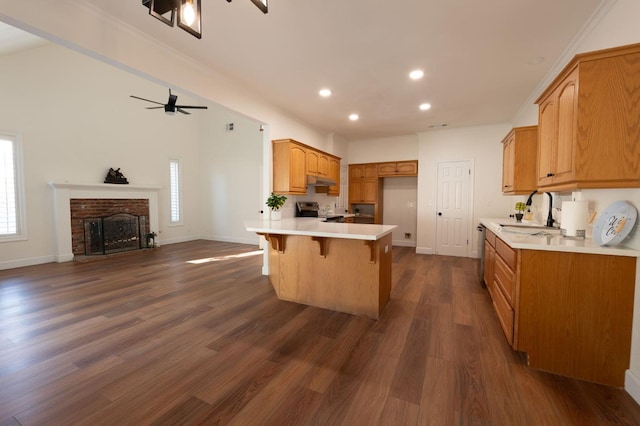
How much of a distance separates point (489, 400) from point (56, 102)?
7.89 metres

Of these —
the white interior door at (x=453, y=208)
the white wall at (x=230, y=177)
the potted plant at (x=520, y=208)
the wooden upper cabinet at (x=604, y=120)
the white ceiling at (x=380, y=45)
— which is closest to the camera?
the wooden upper cabinet at (x=604, y=120)

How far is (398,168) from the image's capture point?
659 cm

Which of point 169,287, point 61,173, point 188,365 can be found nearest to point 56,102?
point 61,173

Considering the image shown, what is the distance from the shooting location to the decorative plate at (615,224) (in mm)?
1735

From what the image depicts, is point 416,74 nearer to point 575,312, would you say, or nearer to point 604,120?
point 604,120

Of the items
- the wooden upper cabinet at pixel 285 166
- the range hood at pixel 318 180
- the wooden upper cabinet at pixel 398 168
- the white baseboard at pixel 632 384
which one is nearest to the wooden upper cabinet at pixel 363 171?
the wooden upper cabinet at pixel 398 168

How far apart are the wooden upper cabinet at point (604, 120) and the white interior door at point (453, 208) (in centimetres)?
396

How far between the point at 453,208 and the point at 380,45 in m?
4.21

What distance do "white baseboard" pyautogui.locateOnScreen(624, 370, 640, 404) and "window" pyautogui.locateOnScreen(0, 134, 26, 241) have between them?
8.03m

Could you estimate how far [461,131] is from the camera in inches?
225

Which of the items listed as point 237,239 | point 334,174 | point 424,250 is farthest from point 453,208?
point 237,239

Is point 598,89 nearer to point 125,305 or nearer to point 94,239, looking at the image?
point 125,305

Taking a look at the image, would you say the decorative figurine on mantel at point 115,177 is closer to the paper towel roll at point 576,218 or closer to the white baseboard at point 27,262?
the white baseboard at point 27,262

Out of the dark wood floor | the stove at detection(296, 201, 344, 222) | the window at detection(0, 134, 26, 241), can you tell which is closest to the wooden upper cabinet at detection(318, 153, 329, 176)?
the stove at detection(296, 201, 344, 222)
